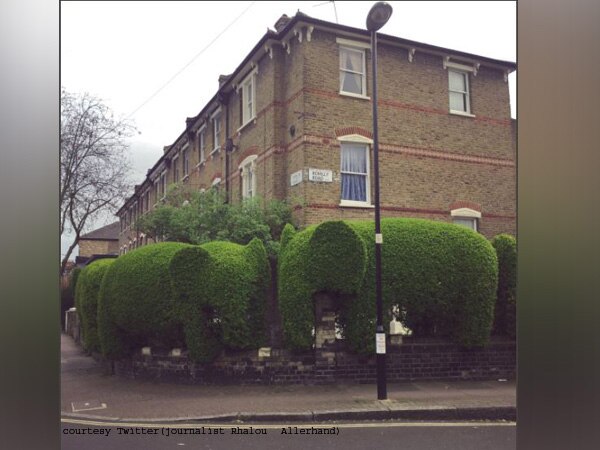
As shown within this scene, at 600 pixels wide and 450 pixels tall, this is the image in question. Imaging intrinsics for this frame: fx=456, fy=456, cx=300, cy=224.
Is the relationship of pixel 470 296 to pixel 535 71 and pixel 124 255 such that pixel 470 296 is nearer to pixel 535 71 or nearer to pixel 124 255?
pixel 124 255

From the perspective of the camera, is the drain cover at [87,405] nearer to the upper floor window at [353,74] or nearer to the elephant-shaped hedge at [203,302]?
the elephant-shaped hedge at [203,302]

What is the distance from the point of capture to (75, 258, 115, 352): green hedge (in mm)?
3973

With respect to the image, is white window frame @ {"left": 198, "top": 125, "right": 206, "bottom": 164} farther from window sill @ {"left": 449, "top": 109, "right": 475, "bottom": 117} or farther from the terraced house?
window sill @ {"left": 449, "top": 109, "right": 475, "bottom": 117}

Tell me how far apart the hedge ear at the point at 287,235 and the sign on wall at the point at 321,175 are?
0.88 metres

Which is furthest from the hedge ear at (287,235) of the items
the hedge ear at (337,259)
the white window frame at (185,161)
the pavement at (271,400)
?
the white window frame at (185,161)

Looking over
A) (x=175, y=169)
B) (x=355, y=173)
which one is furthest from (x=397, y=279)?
(x=175, y=169)

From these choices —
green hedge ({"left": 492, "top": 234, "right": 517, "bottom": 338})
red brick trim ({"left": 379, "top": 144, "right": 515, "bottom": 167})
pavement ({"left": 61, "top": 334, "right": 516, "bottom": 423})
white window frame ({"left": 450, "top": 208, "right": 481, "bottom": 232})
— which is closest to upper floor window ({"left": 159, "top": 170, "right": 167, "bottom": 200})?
pavement ({"left": 61, "top": 334, "right": 516, "bottom": 423})

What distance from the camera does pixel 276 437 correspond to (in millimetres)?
3596

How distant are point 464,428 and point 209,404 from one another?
280 cm

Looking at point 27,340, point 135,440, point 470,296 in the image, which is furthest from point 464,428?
point 27,340

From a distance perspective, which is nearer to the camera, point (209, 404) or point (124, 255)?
point (124, 255)

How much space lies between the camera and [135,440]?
121 inches

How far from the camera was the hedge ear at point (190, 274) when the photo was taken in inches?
256

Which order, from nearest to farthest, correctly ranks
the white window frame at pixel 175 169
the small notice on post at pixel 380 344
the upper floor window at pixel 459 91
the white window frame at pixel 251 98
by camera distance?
the white window frame at pixel 175 169 → the upper floor window at pixel 459 91 → the white window frame at pixel 251 98 → the small notice on post at pixel 380 344
